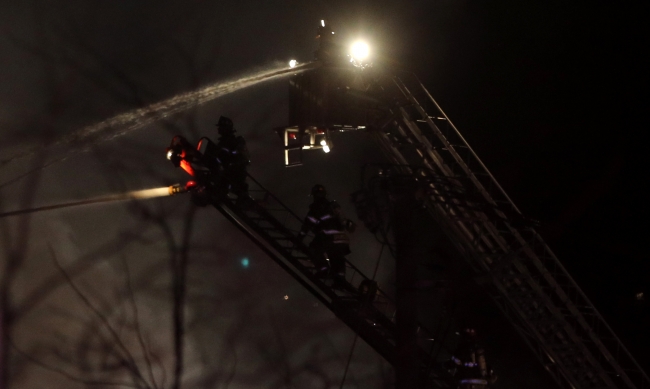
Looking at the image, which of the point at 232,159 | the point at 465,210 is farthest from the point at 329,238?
the point at 465,210

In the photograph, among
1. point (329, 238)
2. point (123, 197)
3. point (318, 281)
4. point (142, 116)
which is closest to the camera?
point (318, 281)

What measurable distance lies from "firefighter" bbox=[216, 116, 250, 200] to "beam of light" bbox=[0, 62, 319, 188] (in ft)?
4.98

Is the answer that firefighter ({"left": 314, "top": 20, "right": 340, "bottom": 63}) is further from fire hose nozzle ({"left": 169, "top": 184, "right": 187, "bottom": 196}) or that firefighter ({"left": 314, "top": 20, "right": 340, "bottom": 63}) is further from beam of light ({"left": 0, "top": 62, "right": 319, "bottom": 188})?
fire hose nozzle ({"left": 169, "top": 184, "right": 187, "bottom": 196})

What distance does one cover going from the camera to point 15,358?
35.4 feet

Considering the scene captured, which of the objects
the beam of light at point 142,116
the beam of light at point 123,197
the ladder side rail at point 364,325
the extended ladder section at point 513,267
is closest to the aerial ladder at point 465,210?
the extended ladder section at point 513,267

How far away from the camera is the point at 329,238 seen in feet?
35.5

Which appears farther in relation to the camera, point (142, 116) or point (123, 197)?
point (142, 116)

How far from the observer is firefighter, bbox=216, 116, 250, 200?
35.7ft

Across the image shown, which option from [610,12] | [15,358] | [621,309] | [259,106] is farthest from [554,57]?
[15,358]

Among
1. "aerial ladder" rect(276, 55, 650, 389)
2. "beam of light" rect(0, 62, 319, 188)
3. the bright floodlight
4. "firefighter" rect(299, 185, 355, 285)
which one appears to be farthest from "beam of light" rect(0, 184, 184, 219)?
Answer: the bright floodlight

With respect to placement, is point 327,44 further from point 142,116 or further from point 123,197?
point 123,197

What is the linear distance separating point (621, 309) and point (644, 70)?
15.7 feet

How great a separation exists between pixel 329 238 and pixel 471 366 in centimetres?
300

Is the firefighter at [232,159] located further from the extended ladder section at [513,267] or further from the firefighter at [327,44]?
the extended ladder section at [513,267]
